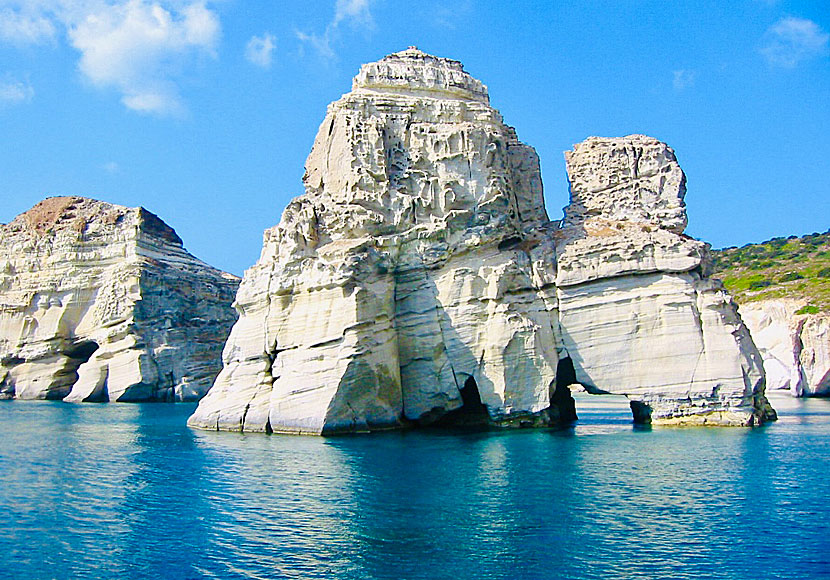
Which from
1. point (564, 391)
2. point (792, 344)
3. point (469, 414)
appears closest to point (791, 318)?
point (792, 344)

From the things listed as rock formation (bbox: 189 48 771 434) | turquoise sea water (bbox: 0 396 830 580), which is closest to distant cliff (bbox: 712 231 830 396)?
rock formation (bbox: 189 48 771 434)

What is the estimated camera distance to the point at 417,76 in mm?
43000

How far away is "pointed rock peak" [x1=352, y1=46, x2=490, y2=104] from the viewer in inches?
1676

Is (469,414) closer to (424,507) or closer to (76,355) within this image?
(424,507)

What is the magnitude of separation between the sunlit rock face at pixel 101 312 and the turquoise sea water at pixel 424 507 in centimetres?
3588

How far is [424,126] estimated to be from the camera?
41.0 metres

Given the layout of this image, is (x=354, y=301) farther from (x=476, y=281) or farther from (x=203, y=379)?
(x=203, y=379)

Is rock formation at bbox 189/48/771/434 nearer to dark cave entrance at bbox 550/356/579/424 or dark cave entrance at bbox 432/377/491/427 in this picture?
dark cave entrance at bbox 432/377/491/427

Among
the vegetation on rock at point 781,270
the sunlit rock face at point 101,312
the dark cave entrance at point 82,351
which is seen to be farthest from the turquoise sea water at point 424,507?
the vegetation on rock at point 781,270

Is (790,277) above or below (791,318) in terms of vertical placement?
above

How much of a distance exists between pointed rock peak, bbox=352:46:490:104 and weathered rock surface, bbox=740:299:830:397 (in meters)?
47.2

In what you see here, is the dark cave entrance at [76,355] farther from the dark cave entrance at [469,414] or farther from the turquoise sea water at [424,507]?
the dark cave entrance at [469,414]

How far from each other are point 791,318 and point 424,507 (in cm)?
6763

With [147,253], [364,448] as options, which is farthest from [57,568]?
[147,253]
